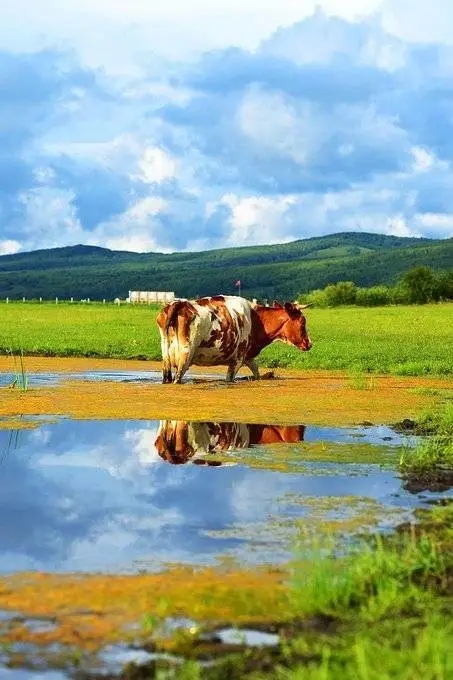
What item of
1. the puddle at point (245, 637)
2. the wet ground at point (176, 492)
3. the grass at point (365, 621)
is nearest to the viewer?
the grass at point (365, 621)

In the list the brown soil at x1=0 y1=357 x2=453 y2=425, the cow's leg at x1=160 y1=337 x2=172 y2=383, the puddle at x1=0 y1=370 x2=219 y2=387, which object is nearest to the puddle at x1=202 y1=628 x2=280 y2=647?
the brown soil at x1=0 y1=357 x2=453 y2=425

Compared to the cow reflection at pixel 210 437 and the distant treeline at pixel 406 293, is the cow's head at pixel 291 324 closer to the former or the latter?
the cow reflection at pixel 210 437

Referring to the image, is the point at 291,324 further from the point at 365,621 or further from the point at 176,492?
the point at 365,621

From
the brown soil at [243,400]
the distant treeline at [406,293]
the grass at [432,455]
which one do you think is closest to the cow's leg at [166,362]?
the brown soil at [243,400]

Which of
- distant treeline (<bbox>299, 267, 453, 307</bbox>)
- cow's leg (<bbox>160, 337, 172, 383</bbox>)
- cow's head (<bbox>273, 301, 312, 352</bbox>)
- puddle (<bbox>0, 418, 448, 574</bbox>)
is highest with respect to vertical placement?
distant treeline (<bbox>299, 267, 453, 307</bbox>)

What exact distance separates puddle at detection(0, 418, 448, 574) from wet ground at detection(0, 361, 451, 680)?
2 centimetres

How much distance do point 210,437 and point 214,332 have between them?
25.0ft

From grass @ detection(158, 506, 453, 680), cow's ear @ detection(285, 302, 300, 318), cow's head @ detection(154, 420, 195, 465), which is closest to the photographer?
grass @ detection(158, 506, 453, 680)

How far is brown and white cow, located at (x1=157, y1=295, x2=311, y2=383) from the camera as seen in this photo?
22812 millimetres

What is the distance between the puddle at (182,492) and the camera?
9031 millimetres

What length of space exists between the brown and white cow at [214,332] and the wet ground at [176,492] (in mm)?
4018

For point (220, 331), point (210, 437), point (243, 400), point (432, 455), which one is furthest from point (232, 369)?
point (432, 455)

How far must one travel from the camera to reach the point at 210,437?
15812mm

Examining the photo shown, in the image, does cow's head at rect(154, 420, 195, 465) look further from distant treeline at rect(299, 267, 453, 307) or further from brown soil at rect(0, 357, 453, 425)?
distant treeline at rect(299, 267, 453, 307)
